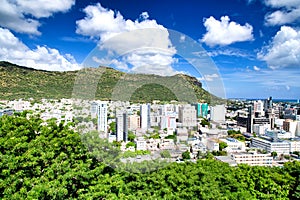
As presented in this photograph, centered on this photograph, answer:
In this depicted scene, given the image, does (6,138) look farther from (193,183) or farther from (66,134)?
(193,183)

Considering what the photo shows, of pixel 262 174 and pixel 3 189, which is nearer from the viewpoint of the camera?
pixel 3 189

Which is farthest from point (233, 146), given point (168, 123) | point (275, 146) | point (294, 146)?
point (168, 123)

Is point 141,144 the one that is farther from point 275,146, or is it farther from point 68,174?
point 275,146

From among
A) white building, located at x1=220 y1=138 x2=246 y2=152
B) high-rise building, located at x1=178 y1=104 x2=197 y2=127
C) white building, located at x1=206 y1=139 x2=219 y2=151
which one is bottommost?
white building, located at x1=220 y1=138 x2=246 y2=152

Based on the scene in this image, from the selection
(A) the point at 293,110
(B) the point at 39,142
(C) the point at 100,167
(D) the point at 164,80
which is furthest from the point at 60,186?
(A) the point at 293,110

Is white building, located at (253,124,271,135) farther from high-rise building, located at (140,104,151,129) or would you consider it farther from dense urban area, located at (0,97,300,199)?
high-rise building, located at (140,104,151,129)

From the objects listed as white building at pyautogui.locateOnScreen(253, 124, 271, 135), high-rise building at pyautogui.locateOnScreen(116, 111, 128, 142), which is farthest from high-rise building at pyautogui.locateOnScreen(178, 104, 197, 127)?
white building at pyautogui.locateOnScreen(253, 124, 271, 135)
